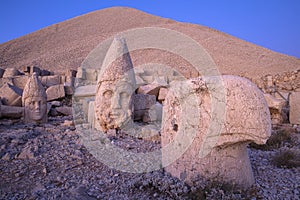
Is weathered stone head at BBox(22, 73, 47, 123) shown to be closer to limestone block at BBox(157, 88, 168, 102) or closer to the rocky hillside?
limestone block at BBox(157, 88, 168, 102)

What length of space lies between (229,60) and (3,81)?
1841 centimetres

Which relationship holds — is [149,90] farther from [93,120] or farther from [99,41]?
[99,41]

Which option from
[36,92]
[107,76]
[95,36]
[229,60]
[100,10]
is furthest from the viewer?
[100,10]

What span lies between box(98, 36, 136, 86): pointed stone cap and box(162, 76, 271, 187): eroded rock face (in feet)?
7.35

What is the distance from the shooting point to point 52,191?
210 centimetres

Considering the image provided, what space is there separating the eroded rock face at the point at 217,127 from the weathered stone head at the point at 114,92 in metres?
2.18

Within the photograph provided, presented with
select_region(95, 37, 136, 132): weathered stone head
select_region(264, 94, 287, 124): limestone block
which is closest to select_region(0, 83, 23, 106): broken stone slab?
select_region(95, 37, 136, 132): weathered stone head

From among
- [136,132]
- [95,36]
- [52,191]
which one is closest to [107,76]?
[136,132]

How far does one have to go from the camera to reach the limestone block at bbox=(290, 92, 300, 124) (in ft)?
19.0

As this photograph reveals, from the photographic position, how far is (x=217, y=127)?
1.98m

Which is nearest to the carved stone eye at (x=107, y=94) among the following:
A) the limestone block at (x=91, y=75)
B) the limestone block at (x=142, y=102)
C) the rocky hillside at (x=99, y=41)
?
the limestone block at (x=142, y=102)

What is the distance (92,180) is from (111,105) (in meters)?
2.05

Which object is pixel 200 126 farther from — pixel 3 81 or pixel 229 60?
pixel 229 60

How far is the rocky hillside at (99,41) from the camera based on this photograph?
802 inches
